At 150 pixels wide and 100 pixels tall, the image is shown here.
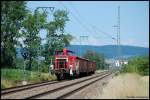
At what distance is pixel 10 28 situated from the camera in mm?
67812

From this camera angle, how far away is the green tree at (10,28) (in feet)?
214

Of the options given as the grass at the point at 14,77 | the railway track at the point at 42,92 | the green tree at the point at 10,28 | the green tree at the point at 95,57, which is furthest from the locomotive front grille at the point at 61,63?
the green tree at the point at 95,57

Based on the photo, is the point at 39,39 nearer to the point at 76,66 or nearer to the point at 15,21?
the point at 15,21

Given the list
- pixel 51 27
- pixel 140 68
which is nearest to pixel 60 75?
pixel 140 68

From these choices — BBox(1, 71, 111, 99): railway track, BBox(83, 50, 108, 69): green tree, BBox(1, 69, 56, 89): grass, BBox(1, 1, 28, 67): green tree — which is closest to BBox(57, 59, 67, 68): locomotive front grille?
→ BBox(1, 69, 56, 89): grass

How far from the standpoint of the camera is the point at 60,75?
5131 centimetres

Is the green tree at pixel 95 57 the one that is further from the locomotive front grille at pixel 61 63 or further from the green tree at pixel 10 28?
the locomotive front grille at pixel 61 63

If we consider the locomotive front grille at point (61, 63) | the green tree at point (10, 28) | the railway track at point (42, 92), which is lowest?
the railway track at point (42, 92)

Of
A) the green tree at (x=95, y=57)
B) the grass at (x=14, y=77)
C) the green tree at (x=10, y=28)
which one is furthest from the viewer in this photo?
the green tree at (x=95, y=57)

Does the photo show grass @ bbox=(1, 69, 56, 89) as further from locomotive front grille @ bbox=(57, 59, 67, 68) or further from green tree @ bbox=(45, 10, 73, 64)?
green tree @ bbox=(45, 10, 73, 64)

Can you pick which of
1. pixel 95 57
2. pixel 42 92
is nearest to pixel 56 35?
pixel 42 92

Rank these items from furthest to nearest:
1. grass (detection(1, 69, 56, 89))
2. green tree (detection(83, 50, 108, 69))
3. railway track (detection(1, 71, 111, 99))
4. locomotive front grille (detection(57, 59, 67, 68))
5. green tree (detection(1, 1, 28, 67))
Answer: green tree (detection(83, 50, 108, 69)), green tree (detection(1, 1, 28, 67)), locomotive front grille (detection(57, 59, 67, 68)), grass (detection(1, 69, 56, 89)), railway track (detection(1, 71, 111, 99))

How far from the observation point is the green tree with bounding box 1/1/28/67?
214 feet

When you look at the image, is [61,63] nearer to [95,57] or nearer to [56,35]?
[56,35]
